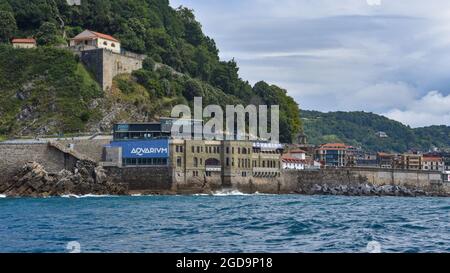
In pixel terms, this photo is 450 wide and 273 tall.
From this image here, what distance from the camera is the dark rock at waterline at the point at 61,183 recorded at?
9112 cm

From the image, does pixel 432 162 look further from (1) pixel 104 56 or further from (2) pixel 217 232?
(2) pixel 217 232

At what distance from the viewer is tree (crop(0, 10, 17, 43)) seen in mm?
120625

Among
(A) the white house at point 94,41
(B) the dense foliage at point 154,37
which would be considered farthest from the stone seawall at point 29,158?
(A) the white house at point 94,41

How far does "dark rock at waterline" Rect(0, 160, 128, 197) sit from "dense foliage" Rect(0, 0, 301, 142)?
23569mm

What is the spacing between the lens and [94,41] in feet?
386

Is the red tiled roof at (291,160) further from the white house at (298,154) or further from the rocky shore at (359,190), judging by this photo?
the rocky shore at (359,190)

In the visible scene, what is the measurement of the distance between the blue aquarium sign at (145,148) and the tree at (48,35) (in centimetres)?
2847

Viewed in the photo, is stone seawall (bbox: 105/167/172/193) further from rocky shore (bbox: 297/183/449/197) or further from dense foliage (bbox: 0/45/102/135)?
rocky shore (bbox: 297/183/449/197)

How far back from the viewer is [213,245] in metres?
32.2

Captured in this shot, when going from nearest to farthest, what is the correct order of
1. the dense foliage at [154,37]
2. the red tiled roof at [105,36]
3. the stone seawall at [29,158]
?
the stone seawall at [29,158] → the red tiled roof at [105,36] → the dense foliage at [154,37]

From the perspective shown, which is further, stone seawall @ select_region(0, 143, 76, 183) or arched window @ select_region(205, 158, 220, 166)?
arched window @ select_region(205, 158, 220, 166)

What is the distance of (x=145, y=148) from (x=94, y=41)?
26.6 m

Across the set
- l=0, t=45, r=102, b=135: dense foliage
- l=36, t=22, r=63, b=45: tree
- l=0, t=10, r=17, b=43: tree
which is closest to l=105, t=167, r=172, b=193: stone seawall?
l=0, t=45, r=102, b=135: dense foliage
